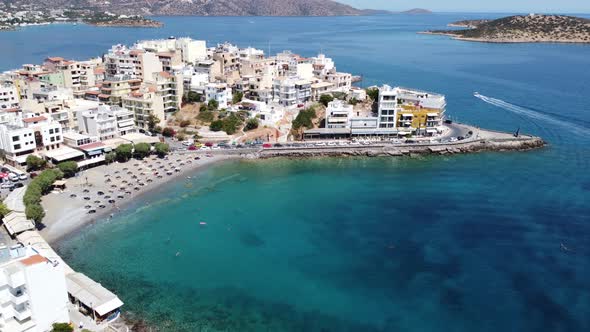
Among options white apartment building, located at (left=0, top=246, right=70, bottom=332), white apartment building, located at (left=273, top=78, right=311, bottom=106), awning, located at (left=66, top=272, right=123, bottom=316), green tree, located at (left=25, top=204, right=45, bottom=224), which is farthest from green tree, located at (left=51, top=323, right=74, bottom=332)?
white apartment building, located at (left=273, top=78, right=311, bottom=106)

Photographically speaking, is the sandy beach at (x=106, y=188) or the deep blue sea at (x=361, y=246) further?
Answer: the sandy beach at (x=106, y=188)

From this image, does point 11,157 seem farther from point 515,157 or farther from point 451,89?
point 451,89

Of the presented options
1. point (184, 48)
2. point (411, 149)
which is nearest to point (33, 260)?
point (411, 149)

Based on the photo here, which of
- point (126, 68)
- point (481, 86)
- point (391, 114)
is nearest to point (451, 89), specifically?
point (481, 86)

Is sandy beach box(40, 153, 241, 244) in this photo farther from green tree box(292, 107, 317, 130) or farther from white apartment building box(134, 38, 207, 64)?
white apartment building box(134, 38, 207, 64)

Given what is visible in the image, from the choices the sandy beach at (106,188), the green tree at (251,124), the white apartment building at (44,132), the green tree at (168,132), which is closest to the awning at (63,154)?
the white apartment building at (44,132)

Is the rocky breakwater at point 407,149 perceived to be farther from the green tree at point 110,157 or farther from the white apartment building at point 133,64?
the white apartment building at point 133,64

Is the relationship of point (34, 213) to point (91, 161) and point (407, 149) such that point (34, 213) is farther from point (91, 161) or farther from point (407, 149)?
point (407, 149)
